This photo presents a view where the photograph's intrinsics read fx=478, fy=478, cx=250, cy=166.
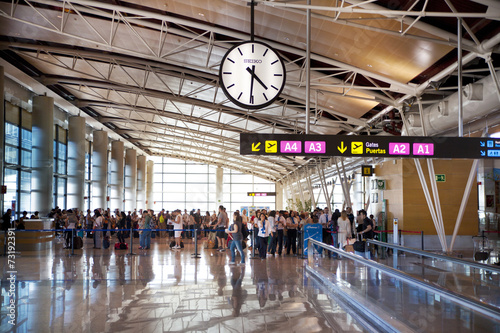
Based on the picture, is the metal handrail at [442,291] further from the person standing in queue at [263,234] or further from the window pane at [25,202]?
the window pane at [25,202]

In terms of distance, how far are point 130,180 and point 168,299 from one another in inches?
1626

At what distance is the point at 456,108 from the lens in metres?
14.3

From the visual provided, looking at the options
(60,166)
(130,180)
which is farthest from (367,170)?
(130,180)

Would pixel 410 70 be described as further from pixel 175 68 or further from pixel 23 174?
pixel 23 174

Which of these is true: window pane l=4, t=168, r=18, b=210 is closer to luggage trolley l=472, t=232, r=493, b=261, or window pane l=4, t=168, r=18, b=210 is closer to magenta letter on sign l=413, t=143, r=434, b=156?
magenta letter on sign l=413, t=143, r=434, b=156

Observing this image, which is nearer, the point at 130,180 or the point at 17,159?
Answer: the point at 17,159

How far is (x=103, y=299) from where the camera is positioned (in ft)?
29.2

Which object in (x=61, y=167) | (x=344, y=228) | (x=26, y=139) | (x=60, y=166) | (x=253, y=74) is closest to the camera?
(x=253, y=74)

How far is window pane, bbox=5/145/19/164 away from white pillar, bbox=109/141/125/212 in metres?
18.3

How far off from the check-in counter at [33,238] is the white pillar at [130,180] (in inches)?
1125

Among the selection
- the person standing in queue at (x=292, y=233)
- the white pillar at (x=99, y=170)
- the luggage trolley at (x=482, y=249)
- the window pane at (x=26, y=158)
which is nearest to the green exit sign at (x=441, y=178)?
the luggage trolley at (x=482, y=249)

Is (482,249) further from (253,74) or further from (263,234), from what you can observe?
(253,74)

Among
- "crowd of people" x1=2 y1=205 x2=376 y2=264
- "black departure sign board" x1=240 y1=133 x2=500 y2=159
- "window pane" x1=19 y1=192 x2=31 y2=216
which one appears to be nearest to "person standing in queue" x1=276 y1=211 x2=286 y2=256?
"crowd of people" x1=2 y1=205 x2=376 y2=264

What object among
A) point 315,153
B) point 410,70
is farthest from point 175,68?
point 315,153
